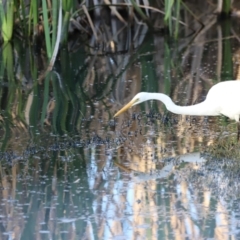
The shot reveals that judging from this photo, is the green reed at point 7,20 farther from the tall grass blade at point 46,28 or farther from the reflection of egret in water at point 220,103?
the reflection of egret in water at point 220,103

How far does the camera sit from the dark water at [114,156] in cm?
373

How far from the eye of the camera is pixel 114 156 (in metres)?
4.86

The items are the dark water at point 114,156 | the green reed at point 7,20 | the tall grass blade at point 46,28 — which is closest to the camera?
the dark water at point 114,156

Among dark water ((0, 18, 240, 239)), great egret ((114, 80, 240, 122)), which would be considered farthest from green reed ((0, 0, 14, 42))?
great egret ((114, 80, 240, 122))

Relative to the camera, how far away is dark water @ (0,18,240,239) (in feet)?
12.2

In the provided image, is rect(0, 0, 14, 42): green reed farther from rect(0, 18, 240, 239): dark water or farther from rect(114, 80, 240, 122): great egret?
rect(114, 80, 240, 122): great egret

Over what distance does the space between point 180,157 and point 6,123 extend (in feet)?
5.54

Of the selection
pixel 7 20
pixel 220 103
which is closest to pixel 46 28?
pixel 7 20

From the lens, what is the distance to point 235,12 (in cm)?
1148

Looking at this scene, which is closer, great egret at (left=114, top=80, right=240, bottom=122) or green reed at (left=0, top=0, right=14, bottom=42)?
great egret at (left=114, top=80, right=240, bottom=122)

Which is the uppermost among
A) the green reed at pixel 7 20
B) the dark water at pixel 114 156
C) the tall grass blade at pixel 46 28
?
the green reed at pixel 7 20

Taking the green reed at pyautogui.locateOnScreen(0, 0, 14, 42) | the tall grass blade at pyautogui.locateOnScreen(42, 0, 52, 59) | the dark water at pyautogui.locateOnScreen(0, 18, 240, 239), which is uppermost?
the green reed at pyautogui.locateOnScreen(0, 0, 14, 42)

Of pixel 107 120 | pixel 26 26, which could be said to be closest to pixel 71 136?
pixel 107 120

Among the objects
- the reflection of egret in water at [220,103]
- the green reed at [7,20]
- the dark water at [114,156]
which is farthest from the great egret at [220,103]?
the green reed at [7,20]
